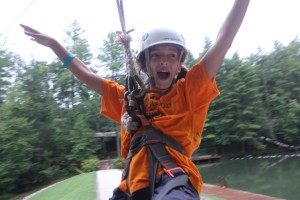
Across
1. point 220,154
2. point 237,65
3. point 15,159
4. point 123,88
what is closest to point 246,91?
point 237,65

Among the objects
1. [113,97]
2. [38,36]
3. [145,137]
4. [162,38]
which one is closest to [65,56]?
[38,36]

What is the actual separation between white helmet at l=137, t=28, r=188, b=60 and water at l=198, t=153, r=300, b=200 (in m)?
13.6

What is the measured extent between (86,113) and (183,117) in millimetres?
27730

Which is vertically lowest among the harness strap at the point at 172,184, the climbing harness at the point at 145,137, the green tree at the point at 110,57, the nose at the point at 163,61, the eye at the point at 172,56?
the harness strap at the point at 172,184

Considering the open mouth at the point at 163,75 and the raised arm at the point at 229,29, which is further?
the open mouth at the point at 163,75

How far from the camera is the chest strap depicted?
142 centimetres

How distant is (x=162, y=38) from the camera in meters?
1.63

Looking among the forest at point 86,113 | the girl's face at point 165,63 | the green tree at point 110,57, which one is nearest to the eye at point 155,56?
the girl's face at point 165,63

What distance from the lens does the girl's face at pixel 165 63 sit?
64.3 inches

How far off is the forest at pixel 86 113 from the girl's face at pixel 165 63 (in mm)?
19716

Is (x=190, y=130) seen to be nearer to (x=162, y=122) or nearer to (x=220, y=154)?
(x=162, y=122)

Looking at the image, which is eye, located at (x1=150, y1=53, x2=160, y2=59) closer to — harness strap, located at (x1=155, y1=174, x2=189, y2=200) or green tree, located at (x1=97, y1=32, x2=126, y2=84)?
harness strap, located at (x1=155, y1=174, x2=189, y2=200)

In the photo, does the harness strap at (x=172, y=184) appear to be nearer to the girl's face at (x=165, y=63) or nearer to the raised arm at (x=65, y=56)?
the girl's face at (x=165, y=63)

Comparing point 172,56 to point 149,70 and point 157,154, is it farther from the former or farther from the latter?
point 157,154
